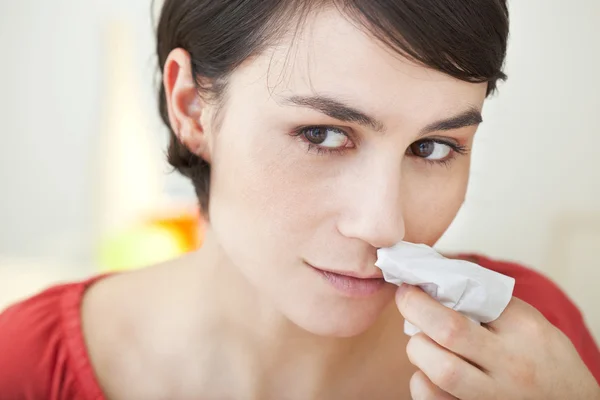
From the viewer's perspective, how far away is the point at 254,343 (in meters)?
1.00

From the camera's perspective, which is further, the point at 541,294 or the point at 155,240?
the point at 155,240

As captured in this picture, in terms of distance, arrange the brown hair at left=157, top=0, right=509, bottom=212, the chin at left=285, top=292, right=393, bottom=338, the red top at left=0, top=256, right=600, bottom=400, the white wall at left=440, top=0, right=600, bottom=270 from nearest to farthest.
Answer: the brown hair at left=157, top=0, right=509, bottom=212
the chin at left=285, top=292, right=393, bottom=338
the red top at left=0, top=256, right=600, bottom=400
the white wall at left=440, top=0, right=600, bottom=270

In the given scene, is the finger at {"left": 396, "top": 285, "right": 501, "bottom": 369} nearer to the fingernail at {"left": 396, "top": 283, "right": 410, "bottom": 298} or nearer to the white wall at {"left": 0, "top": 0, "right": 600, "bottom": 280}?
the fingernail at {"left": 396, "top": 283, "right": 410, "bottom": 298}

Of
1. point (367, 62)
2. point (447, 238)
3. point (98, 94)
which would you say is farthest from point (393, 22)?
point (98, 94)

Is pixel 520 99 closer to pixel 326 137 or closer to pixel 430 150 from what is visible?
pixel 430 150

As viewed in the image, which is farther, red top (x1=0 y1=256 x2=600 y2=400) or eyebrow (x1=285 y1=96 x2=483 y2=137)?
red top (x1=0 y1=256 x2=600 y2=400)

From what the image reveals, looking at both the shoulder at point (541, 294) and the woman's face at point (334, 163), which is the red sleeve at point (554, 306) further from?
the woman's face at point (334, 163)

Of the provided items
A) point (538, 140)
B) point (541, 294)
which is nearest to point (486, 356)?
point (541, 294)

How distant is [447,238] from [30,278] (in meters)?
1.39

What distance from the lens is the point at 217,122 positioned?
2.81 ft

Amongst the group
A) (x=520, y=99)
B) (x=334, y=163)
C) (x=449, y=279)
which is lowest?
(x=449, y=279)

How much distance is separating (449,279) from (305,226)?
0.18 metres

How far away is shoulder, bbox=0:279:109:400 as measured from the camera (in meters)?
0.94

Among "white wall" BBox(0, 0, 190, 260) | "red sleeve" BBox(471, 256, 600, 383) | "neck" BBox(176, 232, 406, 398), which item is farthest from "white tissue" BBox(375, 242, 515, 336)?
"white wall" BBox(0, 0, 190, 260)
